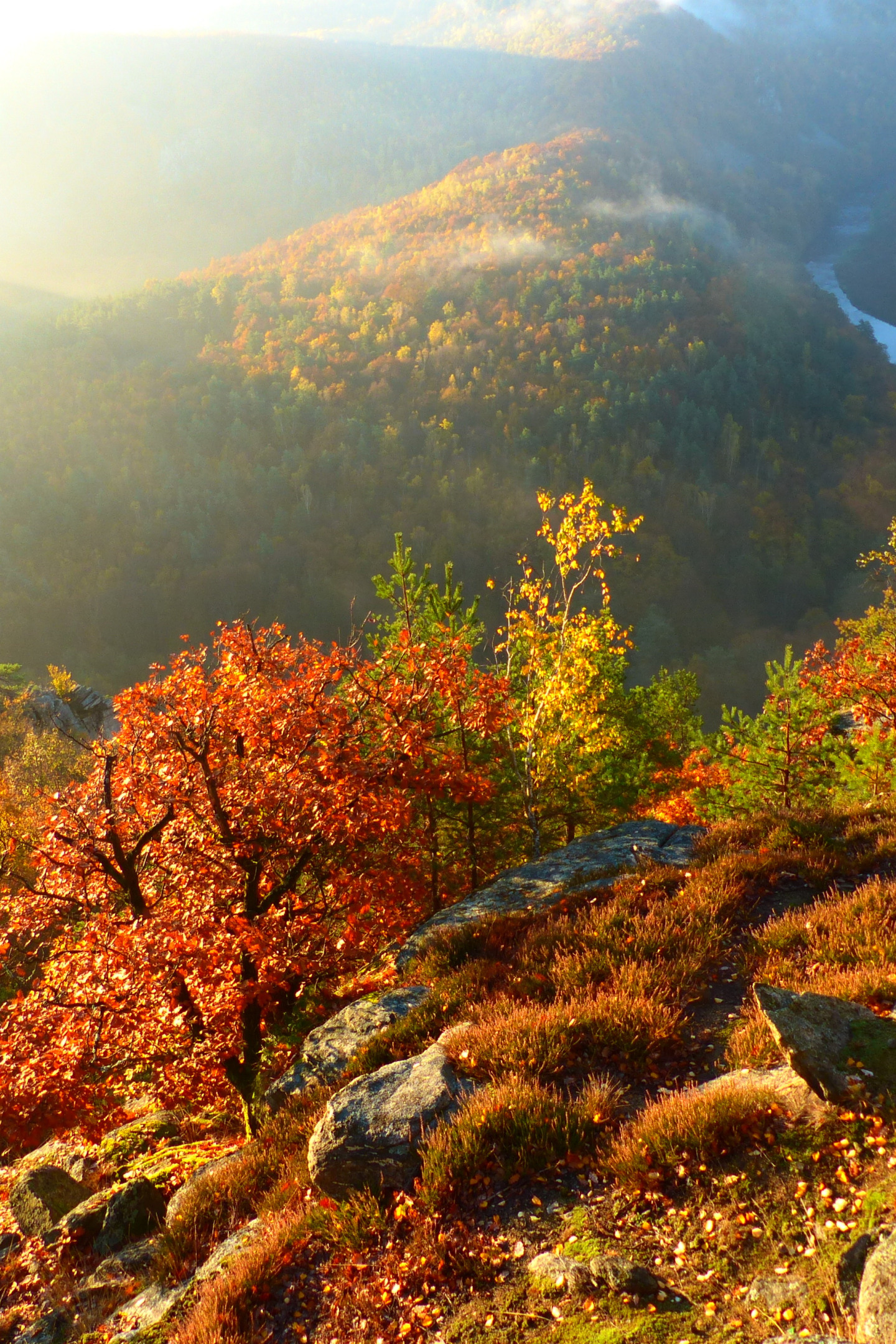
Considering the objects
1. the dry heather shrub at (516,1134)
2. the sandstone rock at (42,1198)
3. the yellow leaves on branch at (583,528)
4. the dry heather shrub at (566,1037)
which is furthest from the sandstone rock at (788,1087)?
the yellow leaves on branch at (583,528)

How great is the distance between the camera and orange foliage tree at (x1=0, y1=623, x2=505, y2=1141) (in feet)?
30.5

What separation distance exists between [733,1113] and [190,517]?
12093 cm

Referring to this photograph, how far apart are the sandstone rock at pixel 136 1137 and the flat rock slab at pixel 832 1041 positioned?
930 cm

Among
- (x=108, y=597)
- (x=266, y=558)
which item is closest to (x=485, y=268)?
(x=266, y=558)

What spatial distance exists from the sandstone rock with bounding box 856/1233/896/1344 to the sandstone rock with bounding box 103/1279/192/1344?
489cm

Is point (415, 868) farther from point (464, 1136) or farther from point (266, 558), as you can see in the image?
point (266, 558)

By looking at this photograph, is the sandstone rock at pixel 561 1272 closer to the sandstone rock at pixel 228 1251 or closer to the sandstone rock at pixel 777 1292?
the sandstone rock at pixel 777 1292

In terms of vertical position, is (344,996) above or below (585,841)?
below

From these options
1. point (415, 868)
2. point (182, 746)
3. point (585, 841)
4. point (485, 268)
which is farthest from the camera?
point (485, 268)

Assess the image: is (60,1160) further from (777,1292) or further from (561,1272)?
(777,1292)

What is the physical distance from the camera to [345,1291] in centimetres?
454

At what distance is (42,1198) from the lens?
8398 millimetres

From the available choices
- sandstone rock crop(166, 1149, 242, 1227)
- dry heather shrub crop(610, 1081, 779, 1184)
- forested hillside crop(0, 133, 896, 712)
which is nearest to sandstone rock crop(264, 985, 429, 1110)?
sandstone rock crop(166, 1149, 242, 1227)

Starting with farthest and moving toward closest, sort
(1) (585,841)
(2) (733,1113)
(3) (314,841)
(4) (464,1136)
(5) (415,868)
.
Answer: (5) (415,868), (1) (585,841), (3) (314,841), (4) (464,1136), (2) (733,1113)
